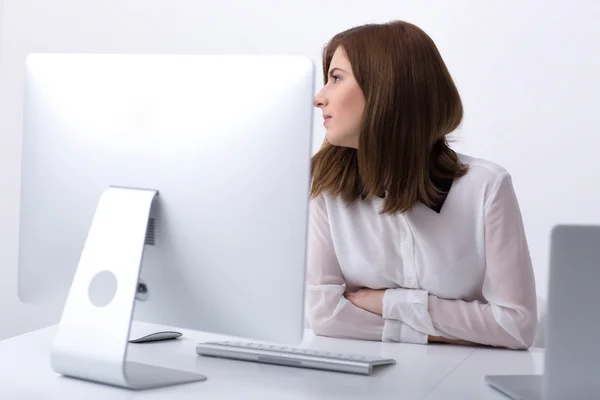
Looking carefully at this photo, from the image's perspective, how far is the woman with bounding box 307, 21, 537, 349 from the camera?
2057mm

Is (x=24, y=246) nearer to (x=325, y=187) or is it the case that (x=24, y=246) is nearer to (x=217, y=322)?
(x=217, y=322)

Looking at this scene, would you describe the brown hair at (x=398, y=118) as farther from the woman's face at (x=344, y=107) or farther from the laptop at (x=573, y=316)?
the laptop at (x=573, y=316)

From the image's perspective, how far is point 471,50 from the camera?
3.62m

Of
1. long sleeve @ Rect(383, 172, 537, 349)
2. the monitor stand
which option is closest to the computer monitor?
the monitor stand

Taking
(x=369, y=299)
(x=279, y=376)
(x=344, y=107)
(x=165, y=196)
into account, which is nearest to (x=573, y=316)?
(x=279, y=376)

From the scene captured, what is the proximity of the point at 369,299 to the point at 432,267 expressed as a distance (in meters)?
0.19

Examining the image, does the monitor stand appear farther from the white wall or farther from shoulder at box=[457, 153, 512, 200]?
the white wall

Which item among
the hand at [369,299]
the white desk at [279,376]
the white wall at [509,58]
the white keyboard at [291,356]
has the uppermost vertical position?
the white wall at [509,58]

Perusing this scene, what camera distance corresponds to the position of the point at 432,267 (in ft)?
6.91

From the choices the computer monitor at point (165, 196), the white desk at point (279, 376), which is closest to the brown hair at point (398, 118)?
the white desk at point (279, 376)

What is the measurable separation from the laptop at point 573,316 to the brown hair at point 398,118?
84 cm

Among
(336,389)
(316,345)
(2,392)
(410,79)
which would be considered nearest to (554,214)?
(410,79)

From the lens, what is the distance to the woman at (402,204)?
2057mm

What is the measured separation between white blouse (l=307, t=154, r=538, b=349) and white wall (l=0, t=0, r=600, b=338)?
141 centimetres
